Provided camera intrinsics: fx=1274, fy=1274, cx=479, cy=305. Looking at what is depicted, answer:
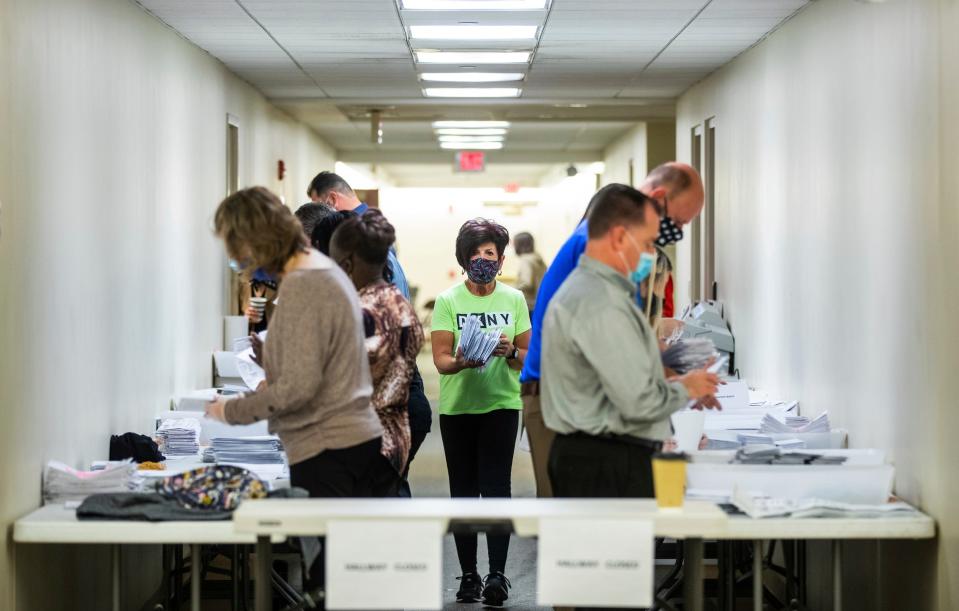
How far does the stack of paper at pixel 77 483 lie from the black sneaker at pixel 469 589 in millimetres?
1785

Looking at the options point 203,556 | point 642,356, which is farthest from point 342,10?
point 642,356

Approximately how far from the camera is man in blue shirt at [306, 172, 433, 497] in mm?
4824

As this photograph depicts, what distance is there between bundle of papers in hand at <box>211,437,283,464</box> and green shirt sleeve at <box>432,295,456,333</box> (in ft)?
2.99

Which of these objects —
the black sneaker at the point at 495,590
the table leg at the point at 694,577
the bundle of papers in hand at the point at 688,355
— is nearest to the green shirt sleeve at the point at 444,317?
the black sneaker at the point at 495,590

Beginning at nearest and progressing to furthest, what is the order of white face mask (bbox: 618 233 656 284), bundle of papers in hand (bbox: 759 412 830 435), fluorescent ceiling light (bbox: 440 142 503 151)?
1. white face mask (bbox: 618 233 656 284)
2. bundle of papers in hand (bbox: 759 412 830 435)
3. fluorescent ceiling light (bbox: 440 142 503 151)

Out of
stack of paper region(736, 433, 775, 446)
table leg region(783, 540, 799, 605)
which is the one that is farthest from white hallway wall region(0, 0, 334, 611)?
table leg region(783, 540, 799, 605)

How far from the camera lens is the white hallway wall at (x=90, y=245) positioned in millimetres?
4262

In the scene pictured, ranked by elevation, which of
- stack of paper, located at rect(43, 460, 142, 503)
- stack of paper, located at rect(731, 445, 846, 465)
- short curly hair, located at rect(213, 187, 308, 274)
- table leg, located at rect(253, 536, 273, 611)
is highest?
short curly hair, located at rect(213, 187, 308, 274)

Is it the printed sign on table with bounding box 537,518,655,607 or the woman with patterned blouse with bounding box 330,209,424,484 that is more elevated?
the woman with patterned blouse with bounding box 330,209,424,484

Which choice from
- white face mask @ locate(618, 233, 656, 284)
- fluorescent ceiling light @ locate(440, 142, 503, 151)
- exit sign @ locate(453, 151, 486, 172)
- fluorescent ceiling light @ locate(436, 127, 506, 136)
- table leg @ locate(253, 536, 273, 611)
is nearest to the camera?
white face mask @ locate(618, 233, 656, 284)

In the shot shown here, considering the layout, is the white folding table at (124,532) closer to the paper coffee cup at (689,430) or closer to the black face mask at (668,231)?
the black face mask at (668,231)

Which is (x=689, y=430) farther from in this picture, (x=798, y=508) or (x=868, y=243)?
(x=798, y=508)

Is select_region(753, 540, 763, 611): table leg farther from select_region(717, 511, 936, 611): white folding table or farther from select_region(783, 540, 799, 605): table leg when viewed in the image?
select_region(783, 540, 799, 605): table leg

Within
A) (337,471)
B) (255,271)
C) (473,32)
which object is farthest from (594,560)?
(473,32)
